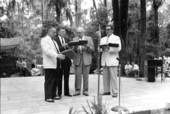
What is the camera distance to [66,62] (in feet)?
16.7

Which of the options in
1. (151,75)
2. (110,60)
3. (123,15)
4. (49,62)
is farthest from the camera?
(123,15)

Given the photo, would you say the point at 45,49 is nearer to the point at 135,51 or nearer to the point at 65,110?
the point at 65,110

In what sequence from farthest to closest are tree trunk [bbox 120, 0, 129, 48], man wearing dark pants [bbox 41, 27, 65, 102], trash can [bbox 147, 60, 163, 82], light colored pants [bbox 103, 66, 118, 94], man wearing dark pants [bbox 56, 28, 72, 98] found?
tree trunk [bbox 120, 0, 129, 48]
trash can [bbox 147, 60, 163, 82]
light colored pants [bbox 103, 66, 118, 94]
man wearing dark pants [bbox 56, 28, 72, 98]
man wearing dark pants [bbox 41, 27, 65, 102]

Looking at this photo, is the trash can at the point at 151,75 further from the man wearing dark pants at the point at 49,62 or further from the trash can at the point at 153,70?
the man wearing dark pants at the point at 49,62

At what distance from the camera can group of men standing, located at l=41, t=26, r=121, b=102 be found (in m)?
4.57

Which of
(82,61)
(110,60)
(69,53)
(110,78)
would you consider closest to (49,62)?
(69,53)

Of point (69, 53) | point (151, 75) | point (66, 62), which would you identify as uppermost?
point (69, 53)

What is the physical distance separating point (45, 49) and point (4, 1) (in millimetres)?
15643

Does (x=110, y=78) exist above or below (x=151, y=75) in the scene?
above

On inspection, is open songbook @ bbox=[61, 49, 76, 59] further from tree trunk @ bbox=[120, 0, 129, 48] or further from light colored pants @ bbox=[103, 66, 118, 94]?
tree trunk @ bbox=[120, 0, 129, 48]

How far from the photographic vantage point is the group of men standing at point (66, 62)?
15.0 feet

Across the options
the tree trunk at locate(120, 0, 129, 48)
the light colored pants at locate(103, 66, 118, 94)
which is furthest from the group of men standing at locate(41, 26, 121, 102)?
the tree trunk at locate(120, 0, 129, 48)

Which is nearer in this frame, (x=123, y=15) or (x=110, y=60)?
(x=110, y=60)

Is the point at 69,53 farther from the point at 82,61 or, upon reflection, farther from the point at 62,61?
the point at 82,61
